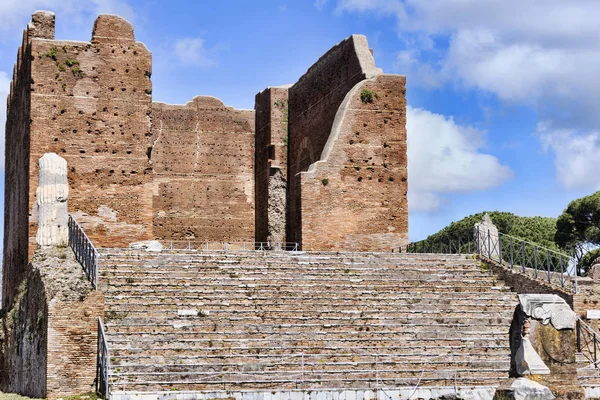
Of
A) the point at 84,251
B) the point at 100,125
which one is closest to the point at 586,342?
the point at 84,251

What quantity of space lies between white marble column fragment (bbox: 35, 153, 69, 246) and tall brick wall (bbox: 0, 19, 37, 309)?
3850 mm

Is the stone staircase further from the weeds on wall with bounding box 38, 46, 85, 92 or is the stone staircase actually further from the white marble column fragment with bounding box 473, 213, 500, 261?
the weeds on wall with bounding box 38, 46, 85, 92

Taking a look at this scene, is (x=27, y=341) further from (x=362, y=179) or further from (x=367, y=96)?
(x=367, y=96)

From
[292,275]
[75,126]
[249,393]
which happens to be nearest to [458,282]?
[292,275]

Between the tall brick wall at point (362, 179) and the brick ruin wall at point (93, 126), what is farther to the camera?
the tall brick wall at point (362, 179)

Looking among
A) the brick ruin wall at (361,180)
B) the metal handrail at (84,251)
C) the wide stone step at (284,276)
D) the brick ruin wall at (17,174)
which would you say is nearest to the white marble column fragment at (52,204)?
the metal handrail at (84,251)

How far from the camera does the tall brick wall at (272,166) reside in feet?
95.1

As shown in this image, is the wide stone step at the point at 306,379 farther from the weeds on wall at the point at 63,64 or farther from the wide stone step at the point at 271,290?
the weeds on wall at the point at 63,64

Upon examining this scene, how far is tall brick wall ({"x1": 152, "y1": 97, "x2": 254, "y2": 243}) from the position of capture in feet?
99.9

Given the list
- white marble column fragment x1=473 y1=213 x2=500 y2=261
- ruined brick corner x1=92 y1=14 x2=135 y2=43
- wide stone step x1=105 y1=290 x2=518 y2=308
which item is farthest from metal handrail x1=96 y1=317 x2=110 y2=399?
ruined brick corner x1=92 y1=14 x2=135 y2=43

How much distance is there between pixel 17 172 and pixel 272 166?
808cm

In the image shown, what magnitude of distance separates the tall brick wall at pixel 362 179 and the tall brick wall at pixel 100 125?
426cm

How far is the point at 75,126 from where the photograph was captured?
2206 cm

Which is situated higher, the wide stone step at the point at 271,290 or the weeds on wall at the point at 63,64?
the weeds on wall at the point at 63,64
